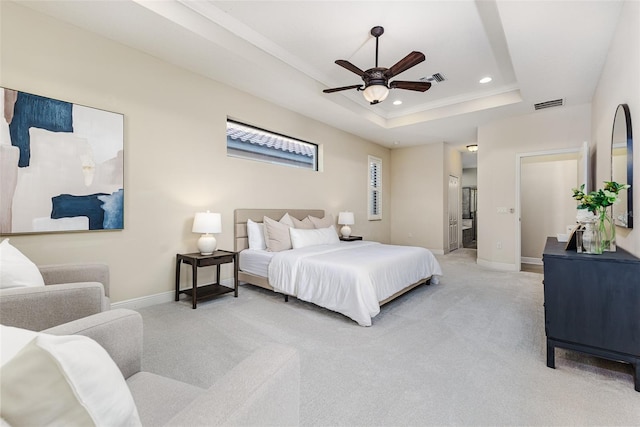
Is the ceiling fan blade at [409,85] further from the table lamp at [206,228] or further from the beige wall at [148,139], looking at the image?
the table lamp at [206,228]

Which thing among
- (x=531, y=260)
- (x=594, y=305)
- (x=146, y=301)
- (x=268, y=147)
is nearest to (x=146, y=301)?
(x=146, y=301)

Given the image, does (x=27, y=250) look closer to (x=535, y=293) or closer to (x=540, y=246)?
(x=535, y=293)

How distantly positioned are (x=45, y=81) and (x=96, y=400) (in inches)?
129

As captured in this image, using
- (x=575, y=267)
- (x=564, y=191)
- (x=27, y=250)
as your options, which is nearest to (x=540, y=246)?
(x=564, y=191)

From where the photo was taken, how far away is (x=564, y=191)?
18.8 ft

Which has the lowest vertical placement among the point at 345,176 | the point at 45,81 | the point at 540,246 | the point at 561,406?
the point at 561,406

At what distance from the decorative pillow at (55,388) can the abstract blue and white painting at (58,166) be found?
8.78ft

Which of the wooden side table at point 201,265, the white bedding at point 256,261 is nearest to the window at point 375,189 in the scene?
the white bedding at point 256,261

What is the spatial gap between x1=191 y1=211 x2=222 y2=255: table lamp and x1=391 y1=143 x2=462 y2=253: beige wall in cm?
541

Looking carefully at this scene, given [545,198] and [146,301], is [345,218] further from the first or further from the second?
[545,198]

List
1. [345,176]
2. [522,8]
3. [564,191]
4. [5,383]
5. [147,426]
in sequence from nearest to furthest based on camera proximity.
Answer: [5,383] < [147,426] < [522,8] < [564,191] < [345,176]

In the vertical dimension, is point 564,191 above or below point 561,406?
above

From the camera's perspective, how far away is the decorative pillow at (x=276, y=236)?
4070mm

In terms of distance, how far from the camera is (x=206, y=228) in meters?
3.44
